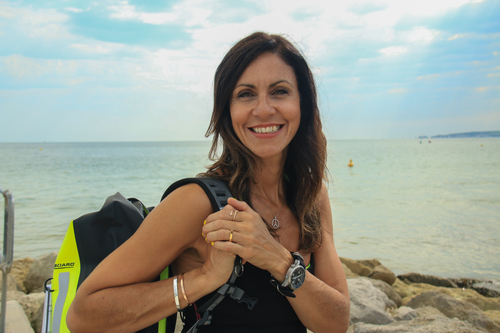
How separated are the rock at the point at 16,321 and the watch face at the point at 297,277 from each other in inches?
120

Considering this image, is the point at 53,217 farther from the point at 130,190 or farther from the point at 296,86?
the point at 296,86

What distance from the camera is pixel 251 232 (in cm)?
156

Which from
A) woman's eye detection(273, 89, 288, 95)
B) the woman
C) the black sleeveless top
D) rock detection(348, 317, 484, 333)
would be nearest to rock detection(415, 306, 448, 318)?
rock detection(348, 317, 484, 333)

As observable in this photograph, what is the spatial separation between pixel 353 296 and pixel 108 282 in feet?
12.8

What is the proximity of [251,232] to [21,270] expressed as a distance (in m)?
7.15

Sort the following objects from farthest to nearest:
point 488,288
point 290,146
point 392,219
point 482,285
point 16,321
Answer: point 392,219 → point 482,285 → point 488,288 → point 16,321 → point 290,146

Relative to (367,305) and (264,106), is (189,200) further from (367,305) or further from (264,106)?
(367,305)

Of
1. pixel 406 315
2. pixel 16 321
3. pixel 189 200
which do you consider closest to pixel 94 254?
pixel 189 200

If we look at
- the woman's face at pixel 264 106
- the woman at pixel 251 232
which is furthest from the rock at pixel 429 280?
the woman's face at pixel 264 106

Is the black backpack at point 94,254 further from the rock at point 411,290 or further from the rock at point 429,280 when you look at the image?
the rock at point 429,280

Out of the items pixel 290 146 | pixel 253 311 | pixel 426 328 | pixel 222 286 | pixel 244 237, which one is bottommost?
pixel 426 328

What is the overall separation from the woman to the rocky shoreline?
170 cm

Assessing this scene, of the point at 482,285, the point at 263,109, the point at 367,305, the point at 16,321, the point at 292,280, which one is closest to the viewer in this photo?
the point at 292,280

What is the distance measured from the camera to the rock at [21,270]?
6.32m
